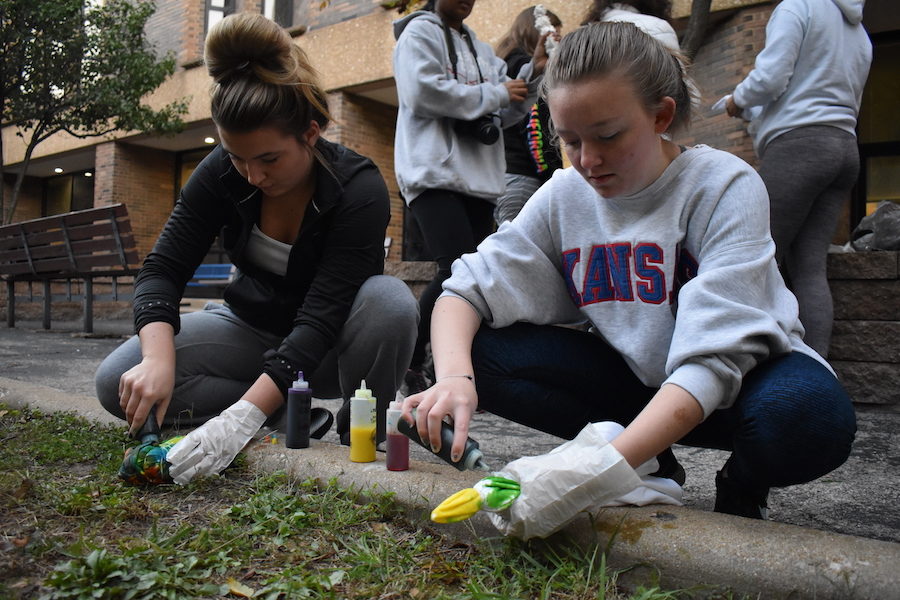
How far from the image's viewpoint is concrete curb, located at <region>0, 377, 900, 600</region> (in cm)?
125

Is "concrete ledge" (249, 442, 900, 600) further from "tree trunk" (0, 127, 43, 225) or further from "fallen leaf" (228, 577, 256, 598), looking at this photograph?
"tree trunk" (0, 127, 43, 225)

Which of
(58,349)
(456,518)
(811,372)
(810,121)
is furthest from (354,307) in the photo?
(58,349)

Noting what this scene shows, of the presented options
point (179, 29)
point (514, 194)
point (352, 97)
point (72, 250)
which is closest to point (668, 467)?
point (514, 194)

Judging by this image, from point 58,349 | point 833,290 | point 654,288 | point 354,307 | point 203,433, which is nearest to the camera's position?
point 654,288

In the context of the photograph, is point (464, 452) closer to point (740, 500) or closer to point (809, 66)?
point (740, 500)

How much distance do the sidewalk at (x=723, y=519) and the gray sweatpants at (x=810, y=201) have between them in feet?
1.77

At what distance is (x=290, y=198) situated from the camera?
Answer: 2.41 meters

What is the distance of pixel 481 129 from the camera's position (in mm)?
3281

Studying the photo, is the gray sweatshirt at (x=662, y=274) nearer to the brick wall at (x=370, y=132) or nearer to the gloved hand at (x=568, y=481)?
the gloved hand at (x=568, y=481)

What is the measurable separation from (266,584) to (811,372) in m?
1.08

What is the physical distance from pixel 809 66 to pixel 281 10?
35.0 feet

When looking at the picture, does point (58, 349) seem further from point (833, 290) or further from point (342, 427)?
point (833, 290)

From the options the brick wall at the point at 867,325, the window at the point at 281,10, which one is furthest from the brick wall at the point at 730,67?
the window at the point at 281,10

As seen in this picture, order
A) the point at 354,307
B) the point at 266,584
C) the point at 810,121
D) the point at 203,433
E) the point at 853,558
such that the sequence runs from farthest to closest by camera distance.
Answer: the point at 810,121 < the point at 354,307 < the point at 203,433 < the point at 266,584 < the point at 853,558
